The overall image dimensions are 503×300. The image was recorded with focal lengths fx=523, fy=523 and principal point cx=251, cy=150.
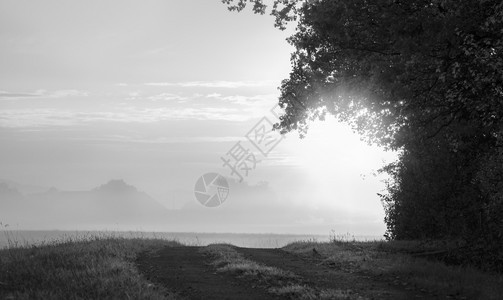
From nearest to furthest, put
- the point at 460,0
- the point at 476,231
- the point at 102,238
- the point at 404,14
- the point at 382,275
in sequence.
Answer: the point at 460,0
the point at 404,14
the point at 382,275
the point at 476,231
the point at 102,238

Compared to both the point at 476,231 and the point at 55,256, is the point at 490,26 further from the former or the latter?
the point at 55,256

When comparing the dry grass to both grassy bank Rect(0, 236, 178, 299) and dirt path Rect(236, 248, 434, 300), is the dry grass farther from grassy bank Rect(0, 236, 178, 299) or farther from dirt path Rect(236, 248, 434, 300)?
grassy bank Rect(0, 236, 178, 299)

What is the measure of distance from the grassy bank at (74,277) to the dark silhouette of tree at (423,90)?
11318 millimetres

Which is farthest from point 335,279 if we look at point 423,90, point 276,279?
point 423,90

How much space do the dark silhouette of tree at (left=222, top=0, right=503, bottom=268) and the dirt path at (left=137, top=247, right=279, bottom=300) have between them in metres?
9.03

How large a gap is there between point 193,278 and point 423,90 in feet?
37.0

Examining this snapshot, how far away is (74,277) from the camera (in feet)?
55.0

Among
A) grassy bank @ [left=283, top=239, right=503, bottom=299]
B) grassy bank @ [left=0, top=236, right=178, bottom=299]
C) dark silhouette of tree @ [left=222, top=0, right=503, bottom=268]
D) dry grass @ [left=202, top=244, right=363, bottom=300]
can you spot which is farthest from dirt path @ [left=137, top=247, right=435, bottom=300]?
dark silhouette of tree @ [left=222, top=0, right=503, bottom=268]

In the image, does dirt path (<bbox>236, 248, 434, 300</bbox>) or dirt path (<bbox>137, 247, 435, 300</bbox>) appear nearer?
dirt path (<bbox>137, 247, 435, 300</bbox>)

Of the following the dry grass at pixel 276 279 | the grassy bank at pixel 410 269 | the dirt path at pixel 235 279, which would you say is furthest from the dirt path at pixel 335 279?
the dry grass at pixel 276 279

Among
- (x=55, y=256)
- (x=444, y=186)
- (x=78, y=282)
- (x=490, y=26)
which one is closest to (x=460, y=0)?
(x=490, y=26)

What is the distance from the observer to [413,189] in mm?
28172

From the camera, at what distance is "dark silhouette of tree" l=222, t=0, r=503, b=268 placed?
1788cm

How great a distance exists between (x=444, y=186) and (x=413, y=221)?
329 cm
